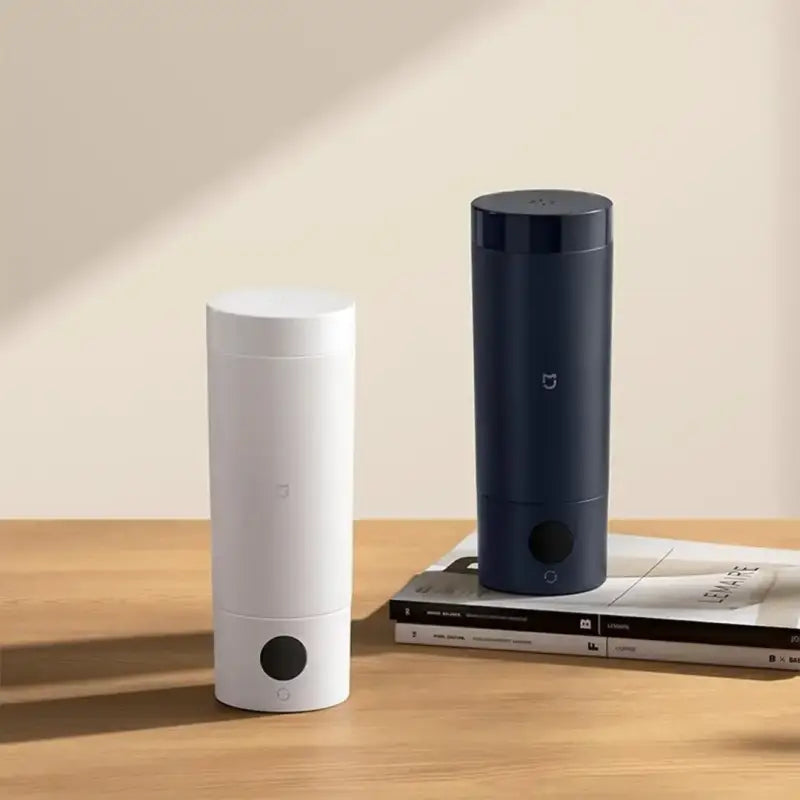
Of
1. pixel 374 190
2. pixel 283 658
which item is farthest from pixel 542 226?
pixel 374 190

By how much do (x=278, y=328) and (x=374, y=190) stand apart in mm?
1690

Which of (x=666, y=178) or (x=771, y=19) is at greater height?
(x=771, y=19)

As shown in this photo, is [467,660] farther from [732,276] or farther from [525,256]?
[732,276]

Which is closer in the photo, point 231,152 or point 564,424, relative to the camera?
point 564,424

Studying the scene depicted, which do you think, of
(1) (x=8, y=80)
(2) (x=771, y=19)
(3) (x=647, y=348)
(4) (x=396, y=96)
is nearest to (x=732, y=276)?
(3) (x=647, y=348)

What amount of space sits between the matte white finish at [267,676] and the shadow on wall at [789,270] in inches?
71.9

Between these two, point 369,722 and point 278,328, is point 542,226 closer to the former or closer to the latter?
point 278,328

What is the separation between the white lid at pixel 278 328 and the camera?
3.19 feet

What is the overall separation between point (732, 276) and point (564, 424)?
1.62 meters

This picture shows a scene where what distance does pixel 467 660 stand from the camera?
3.70ft

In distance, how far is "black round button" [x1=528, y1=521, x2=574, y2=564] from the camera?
3.87 ft

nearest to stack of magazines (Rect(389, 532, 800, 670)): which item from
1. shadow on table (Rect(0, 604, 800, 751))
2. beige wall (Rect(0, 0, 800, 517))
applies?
shadow on table (Rect(0, 604, 800, 751))

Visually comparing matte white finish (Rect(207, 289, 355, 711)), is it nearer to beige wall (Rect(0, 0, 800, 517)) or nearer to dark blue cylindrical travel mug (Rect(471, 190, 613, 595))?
dark blue cylindrical travel mug (Rect(471, 190, 613, 595))

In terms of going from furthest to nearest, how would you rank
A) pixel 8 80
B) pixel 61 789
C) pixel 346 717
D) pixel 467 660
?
1. pixel 8 80
2. pixel 467 660
3. pixel 346 717
4. pixel 61 789
